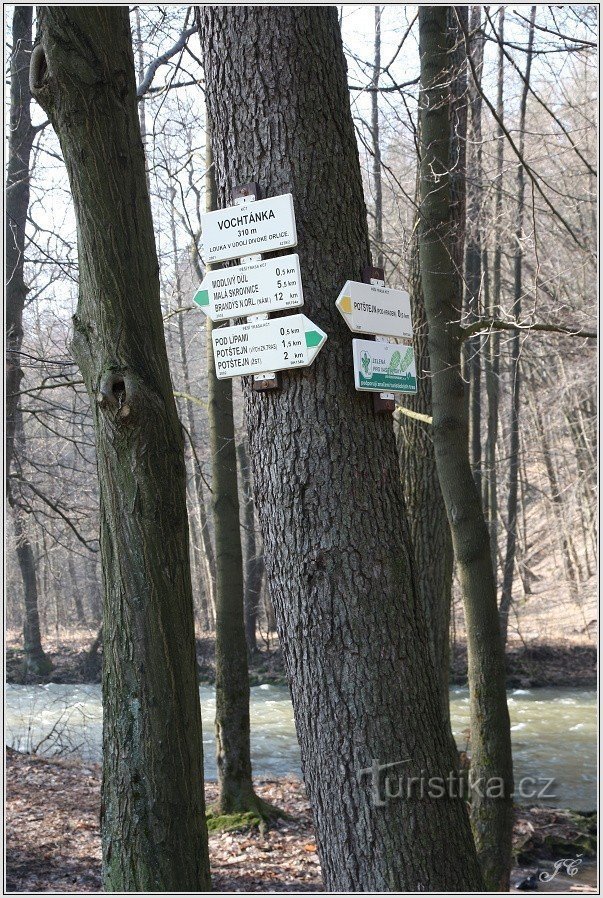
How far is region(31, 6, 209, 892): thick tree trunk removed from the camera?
10.9ft

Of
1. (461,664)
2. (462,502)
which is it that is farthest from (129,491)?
(461,664)

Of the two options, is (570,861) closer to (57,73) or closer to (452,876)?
(452,876)

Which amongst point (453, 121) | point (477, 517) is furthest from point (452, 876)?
point (453, 121)

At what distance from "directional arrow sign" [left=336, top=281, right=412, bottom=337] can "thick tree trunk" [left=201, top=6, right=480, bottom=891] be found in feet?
0.12

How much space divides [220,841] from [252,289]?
5.69 m

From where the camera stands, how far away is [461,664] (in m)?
16.7

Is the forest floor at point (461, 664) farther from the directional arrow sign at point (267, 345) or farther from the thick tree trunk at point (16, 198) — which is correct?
the directional arrow sign at point (267, 345)

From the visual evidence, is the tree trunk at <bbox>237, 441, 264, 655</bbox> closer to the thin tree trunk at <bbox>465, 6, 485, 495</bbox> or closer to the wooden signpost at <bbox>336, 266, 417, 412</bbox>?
the thin tree trunk at <bbox>465, 6, 485, 495</bbox>

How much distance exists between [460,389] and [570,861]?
397 centimetres

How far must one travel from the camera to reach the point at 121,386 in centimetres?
335

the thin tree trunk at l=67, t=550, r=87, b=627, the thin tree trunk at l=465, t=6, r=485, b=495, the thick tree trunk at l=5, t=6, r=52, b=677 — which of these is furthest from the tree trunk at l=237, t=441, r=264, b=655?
the thick tree trunk at l=5, t=6, r=52, b=677

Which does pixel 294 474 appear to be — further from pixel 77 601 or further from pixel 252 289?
pixel 77 601

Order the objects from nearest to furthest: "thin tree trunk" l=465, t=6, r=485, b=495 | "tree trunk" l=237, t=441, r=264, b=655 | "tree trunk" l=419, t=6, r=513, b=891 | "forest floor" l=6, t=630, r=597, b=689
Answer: "tree trunk" l=419, t=6, r=513, b=891
"thin tree trunk" l=465, t=6, r=485, b=495
"forest floor" l=6, t=630, r=597, b=689
"tree trunk" l=237, t=441, r=264, b=655

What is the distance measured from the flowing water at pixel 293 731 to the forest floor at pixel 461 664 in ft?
1.29
